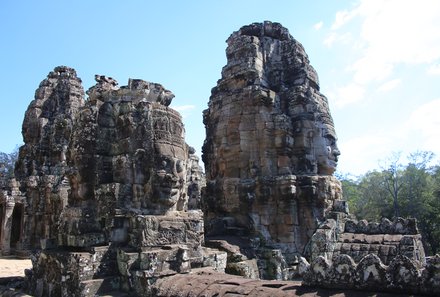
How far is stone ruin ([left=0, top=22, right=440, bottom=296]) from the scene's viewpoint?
4.98 metres

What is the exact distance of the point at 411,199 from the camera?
1130 inches

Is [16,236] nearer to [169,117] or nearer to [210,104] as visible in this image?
[210,104]

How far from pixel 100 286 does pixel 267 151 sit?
7.03 meters

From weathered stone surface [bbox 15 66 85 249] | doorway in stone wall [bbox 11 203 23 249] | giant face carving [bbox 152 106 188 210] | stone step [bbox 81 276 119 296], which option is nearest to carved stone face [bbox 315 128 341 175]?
giant face carving [bbox 152 106 188 210]

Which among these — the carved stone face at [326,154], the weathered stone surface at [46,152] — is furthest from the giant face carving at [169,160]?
the weathered stone surface at [46,152]

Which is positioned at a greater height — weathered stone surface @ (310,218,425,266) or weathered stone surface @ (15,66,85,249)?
weathered stone surface @ (15,66,85,249)

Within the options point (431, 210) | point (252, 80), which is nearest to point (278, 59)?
point (252, 80)

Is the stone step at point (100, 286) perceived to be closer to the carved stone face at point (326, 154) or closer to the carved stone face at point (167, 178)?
the carved stone face at point (167, 178)

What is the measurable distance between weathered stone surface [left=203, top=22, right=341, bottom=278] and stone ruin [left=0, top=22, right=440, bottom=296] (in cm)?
3

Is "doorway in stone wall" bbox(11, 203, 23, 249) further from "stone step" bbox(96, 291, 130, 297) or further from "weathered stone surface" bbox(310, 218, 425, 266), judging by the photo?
"stone step" bbox(96, 291, 130, 297)

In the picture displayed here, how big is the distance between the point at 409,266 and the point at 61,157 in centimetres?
2166

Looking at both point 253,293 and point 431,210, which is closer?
point 253,293

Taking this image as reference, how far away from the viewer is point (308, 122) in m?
11.5

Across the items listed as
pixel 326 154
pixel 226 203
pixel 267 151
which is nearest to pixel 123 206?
pixel 226 203
